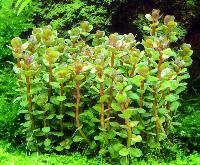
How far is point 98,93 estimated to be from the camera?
101 inches

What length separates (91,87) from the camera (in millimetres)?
2443

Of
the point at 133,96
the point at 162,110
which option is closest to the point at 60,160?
the point at 133,96

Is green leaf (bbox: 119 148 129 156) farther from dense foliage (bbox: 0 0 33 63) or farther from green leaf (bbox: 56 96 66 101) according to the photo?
dense foliage (bbox: 0 0 33 63)

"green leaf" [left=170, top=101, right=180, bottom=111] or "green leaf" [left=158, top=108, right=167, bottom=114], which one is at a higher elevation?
"green leaf" [left=170, top=101, right=180, bottom=111]

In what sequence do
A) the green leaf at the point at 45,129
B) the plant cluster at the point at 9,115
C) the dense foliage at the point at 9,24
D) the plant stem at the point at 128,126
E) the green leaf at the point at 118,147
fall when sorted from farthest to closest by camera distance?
1. the dense foliage at the point at 9,24
2. the plant cluster at the point at 9,115
3. the green leaf at the point at 45,129
4. the green leaf at the point at 118,147
5. the plant stem at the point at 128,126

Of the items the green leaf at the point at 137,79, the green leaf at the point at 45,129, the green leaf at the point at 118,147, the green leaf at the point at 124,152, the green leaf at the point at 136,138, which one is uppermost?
the green leaf at the point at 137,79

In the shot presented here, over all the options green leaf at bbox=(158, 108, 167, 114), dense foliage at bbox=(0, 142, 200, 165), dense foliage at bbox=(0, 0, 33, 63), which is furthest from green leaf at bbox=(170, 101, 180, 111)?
dense foliage at bbox=(0, 0, 33, 63)

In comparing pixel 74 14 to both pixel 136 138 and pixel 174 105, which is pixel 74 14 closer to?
pixel 174 105

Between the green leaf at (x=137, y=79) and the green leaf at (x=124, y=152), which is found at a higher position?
the green leaf at (x=137, y=79)

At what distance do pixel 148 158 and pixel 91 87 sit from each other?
654 mm

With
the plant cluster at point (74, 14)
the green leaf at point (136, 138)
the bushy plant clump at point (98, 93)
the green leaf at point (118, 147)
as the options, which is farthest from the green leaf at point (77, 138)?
the plant cluster at point (74, 14)

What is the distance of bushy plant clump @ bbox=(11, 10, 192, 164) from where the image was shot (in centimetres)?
244

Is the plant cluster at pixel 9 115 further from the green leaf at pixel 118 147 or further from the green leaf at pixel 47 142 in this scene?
the green leaf at pixel 118 147

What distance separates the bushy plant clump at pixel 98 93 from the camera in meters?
2.44
